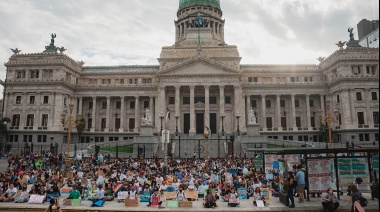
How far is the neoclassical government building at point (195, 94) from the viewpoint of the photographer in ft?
171

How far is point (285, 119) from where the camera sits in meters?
60.0

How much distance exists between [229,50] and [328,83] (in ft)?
68.6

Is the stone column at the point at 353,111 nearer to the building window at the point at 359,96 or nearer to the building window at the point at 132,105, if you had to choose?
the building window at the point at 359,96

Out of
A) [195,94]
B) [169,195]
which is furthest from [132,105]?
[169,195]

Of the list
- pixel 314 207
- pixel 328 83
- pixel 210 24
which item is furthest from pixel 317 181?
pixel 210 24

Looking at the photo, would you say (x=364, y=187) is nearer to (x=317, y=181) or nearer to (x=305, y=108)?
(x=317, y=181)

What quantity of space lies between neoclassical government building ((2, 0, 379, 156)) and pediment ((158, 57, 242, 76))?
191 millimetres

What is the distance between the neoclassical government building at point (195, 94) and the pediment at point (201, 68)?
0.63ft

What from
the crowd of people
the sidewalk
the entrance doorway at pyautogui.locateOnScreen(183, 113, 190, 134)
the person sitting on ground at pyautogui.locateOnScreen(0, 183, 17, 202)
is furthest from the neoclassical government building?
the person sitting on ground at pyautogui.locateOnScreen(0, 183, 17, 202)

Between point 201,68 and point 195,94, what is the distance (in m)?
6.12

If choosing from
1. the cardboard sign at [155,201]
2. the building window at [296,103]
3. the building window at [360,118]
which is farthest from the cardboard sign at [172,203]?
the building window at [296,103]

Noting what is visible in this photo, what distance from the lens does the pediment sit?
54.4m

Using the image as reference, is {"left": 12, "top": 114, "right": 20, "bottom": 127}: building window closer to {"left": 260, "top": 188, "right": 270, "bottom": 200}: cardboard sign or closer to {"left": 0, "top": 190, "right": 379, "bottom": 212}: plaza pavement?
{"left": 0, "top": 190, "right": 379, "bottom": 212}: plaza pavement

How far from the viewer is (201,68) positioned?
54906 millimetres
